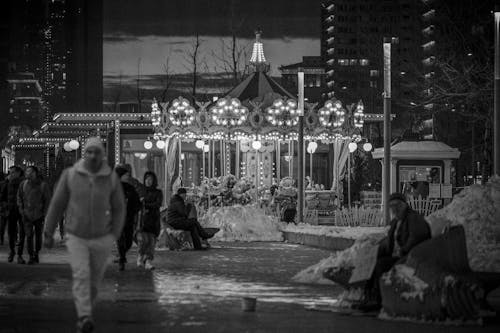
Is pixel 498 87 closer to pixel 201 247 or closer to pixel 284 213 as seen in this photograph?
pixel 201 247

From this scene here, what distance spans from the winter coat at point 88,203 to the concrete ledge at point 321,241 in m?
15.7

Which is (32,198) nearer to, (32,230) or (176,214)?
(32,230)

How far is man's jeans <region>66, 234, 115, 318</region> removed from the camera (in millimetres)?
11812

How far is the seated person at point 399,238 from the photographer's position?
1368cm

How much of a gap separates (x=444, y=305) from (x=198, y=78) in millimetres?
78577

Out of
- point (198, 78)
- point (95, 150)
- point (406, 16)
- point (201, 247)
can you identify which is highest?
point (406, 16)

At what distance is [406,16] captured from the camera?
196 m

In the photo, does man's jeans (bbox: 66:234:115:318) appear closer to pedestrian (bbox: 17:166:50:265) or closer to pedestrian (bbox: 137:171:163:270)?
pedestrian (bbox: 137:171:163:270)

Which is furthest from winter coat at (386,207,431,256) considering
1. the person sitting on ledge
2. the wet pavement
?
→ the person sitting on ledge

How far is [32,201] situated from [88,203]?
10.5 meters

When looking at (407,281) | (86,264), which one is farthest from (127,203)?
(86,264)

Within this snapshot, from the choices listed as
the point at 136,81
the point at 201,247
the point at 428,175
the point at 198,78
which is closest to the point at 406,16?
the point at 136,81

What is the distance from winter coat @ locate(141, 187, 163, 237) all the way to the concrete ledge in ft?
22.2

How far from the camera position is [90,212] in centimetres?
1212
